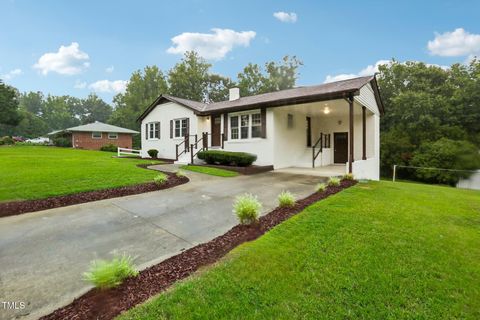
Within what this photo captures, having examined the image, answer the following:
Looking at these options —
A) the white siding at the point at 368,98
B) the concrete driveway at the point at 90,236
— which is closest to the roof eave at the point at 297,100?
the white siding at the point at 368,98

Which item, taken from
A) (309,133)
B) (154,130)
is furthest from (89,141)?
(309,133)

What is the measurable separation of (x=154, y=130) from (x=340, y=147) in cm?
1358

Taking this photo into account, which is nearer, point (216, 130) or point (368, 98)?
point (368, 98)

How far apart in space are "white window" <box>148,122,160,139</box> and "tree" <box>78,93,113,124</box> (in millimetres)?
69918

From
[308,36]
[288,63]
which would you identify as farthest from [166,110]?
[288,63]

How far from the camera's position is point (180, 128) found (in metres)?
16.9

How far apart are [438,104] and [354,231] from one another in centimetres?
2563

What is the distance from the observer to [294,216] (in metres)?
4.85

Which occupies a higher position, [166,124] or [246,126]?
[166,124]

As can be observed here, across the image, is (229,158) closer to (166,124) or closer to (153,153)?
(166,124)

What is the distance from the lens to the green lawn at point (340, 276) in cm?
233

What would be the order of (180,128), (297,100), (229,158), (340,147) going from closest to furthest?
(297,100), (229,158), (340,147), (180,128)

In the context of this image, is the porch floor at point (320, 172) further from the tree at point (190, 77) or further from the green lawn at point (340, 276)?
the tree at point (190, 77)

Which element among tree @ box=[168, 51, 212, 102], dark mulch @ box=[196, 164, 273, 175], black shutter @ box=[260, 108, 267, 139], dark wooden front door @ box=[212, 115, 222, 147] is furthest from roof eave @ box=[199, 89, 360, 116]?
tree @ box=[168, 51, 212, 102]
